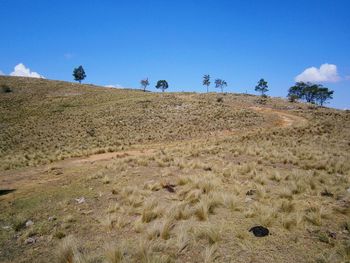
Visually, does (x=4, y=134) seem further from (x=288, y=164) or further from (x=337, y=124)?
(x=337, y=124)

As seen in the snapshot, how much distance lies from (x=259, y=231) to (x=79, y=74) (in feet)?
334

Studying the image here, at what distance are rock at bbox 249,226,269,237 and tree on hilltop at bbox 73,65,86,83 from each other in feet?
333

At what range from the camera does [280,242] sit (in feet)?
21.5

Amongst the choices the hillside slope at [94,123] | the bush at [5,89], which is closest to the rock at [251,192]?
the hillside slope at [94,123]

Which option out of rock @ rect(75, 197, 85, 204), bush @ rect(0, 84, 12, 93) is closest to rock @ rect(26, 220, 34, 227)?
rock @ rect(75, 197, 85, 204)

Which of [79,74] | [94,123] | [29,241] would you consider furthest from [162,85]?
[29,241]

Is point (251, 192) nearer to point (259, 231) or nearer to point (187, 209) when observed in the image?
point (187, 209)

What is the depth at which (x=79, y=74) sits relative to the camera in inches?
3900

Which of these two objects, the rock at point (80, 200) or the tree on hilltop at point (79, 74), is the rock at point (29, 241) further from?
the tree on hilltop at point (79, 74)

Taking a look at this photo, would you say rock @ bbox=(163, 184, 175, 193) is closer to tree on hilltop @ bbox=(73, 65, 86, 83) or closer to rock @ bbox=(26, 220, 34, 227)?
rock @ bbox=(26, 220, 34, 227)

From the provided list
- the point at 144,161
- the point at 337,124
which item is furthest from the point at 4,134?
the point at 337,124

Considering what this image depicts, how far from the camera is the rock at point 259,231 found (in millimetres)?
6906

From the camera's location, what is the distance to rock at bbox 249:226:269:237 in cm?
691

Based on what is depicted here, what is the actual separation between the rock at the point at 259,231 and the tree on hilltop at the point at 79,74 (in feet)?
333
